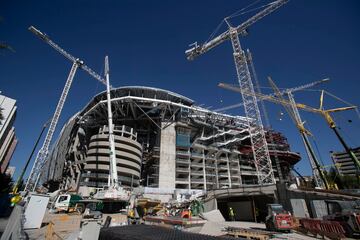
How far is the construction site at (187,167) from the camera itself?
21.2m

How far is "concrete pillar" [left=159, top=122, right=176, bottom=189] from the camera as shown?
5878 cm

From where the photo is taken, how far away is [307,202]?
22.1 metres

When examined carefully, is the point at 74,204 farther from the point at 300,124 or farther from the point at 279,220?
the point at 300,124

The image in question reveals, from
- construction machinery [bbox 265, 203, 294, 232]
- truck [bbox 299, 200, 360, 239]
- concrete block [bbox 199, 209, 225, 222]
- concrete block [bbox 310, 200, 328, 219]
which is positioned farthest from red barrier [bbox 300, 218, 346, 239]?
concrete block [bbox 199, 209, 225, 222]

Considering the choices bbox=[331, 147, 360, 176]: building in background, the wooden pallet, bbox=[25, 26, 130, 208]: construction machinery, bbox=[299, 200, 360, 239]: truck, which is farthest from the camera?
bbox=[331, 147, 360, 176]: building in background

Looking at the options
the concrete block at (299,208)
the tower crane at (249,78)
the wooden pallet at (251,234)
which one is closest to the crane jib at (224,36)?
the tower crane at (249,78)

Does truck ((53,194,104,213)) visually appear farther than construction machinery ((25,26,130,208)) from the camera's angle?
No

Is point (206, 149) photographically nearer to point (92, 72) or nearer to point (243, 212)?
point (243, 212)

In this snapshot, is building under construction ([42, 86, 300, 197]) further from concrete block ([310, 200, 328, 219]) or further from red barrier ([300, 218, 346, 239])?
red barrier ([300, 218, 346, 239])

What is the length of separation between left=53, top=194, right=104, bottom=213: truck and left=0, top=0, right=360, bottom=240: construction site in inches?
6.0

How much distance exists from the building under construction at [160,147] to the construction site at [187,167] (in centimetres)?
39

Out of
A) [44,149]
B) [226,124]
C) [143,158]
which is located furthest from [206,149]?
[44,149]

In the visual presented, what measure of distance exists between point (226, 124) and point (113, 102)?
4631 cm

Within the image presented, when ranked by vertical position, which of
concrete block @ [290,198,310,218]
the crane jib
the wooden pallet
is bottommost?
the wooden pallet
